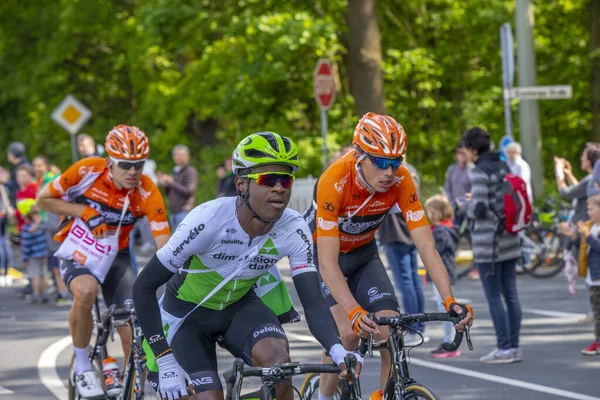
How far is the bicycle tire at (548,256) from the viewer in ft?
54.5

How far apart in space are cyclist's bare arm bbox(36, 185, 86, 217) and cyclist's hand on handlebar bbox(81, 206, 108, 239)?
6cm

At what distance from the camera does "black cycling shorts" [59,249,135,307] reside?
8.26 meters

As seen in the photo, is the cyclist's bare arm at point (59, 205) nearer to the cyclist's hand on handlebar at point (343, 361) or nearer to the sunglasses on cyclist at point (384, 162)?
the sunglasses on cyclist at point (384, 162)

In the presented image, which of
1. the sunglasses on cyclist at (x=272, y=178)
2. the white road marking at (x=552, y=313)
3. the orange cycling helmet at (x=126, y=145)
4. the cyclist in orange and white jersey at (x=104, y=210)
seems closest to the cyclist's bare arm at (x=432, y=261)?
the sunglasses on cyclist at (x=272, y=178)

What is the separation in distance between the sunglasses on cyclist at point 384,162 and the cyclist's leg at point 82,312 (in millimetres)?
2570

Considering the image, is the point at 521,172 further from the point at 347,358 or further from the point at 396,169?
the point at 347,358

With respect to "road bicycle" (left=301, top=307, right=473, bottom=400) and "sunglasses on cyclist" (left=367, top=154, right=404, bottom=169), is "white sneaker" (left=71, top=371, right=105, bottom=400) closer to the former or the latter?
"road bicycle" (left=301, top=307, right=473, bottom=400)

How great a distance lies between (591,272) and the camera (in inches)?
415

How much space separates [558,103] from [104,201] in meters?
23.3

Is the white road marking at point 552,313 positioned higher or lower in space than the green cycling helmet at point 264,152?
lower

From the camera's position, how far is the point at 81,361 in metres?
8.12

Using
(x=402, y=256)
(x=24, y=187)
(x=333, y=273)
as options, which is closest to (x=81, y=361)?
(x=333, y=273)

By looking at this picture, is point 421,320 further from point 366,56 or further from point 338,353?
point 366,56

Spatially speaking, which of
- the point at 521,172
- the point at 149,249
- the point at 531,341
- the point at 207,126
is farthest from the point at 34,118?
the point at 531,341
